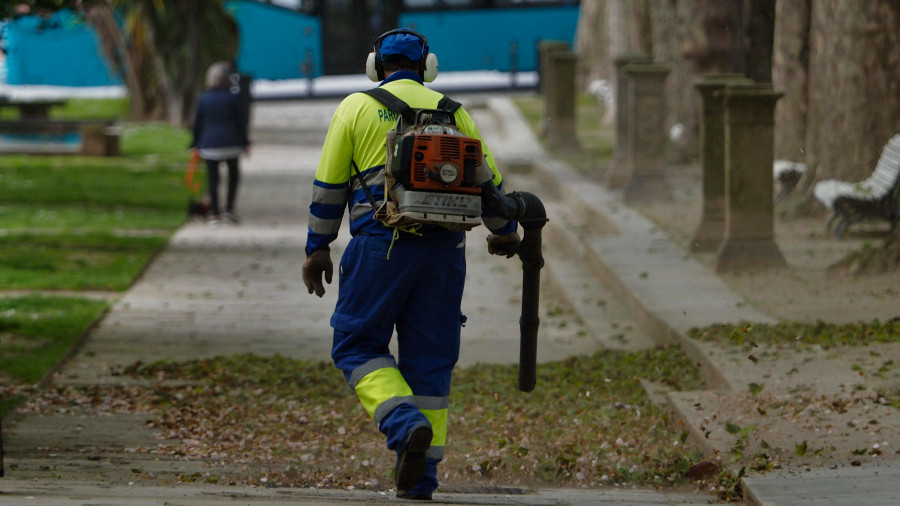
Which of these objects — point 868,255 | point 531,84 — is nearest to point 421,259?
point 868,255

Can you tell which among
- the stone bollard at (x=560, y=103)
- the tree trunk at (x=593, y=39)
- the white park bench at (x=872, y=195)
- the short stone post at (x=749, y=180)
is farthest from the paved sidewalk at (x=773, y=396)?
the tree trunk at (x=593, y=39)

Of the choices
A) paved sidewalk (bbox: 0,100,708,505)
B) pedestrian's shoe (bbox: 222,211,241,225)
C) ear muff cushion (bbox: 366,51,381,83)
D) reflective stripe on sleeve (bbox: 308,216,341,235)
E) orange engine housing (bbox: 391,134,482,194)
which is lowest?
pedestrian's shoe (bbox: 222,211,241,225)

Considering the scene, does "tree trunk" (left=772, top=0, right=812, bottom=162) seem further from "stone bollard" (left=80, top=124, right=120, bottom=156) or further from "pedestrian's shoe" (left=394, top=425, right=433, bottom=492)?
"stone bollard" (left=80, top=124, right=120, bottom=156)

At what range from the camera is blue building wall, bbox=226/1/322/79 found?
35.8 metres

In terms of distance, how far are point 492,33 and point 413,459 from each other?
105ft

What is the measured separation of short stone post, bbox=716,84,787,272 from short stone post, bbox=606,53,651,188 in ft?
19.9

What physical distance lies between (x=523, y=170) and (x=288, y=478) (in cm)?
1516

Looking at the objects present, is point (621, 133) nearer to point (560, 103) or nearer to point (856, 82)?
point (856, 82)

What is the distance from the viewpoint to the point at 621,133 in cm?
1786

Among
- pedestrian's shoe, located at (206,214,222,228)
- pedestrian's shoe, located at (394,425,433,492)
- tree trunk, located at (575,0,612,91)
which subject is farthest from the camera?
tree trunk, located at (575,0,612,91)

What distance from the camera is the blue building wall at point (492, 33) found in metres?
36.2

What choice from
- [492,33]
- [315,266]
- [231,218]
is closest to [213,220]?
[231,218]

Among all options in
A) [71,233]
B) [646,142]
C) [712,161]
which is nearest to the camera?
[712,161]

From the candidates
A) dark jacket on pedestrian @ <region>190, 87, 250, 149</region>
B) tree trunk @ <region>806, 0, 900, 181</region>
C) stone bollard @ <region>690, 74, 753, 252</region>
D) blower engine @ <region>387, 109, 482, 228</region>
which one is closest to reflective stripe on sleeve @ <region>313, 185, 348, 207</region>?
blower engine @ <region>387, 109, 482, 228</region>
